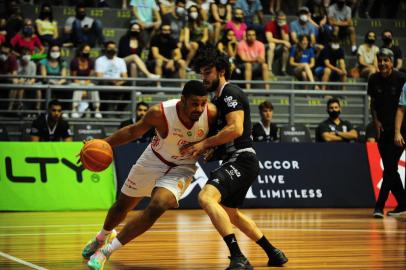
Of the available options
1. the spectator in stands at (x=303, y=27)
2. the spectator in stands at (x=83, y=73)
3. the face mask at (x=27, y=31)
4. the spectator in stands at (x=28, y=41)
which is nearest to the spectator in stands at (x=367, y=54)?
the spectator in stands at (x=303, y=27)

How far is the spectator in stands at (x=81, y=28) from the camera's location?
21406 millimetres

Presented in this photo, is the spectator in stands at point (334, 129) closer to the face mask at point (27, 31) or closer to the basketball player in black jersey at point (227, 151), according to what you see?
the face mask at point (27, 31)

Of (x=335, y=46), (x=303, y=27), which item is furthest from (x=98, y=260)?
(x=303, y=27)

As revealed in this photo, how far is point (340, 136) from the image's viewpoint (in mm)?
17969

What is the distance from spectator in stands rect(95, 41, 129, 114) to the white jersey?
10978 mm

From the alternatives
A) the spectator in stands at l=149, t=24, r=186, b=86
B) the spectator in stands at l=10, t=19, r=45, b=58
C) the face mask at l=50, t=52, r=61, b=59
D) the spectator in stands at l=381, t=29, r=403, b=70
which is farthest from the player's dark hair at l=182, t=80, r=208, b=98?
the spectator in stands at l=381, t=29, r=403, b=70

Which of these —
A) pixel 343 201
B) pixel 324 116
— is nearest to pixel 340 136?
pixel 343 201

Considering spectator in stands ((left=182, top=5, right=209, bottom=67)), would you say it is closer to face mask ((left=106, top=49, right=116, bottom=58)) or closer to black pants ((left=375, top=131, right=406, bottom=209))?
face mask ((left=106, top=49, right=116, bottom=58))

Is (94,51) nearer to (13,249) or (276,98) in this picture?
(276,98)

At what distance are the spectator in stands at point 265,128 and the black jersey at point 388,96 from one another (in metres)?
3.42

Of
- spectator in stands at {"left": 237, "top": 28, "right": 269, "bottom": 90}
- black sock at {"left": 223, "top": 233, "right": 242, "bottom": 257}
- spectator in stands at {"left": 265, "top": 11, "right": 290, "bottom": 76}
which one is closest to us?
black sock at {"left": 223, "top": 233, "right": 242, "bottom": 257}

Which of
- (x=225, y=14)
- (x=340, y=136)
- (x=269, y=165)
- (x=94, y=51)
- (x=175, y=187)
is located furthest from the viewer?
(x=225, y=14)

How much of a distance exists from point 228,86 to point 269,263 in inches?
70.1

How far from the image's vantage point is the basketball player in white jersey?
8481 millimetres
